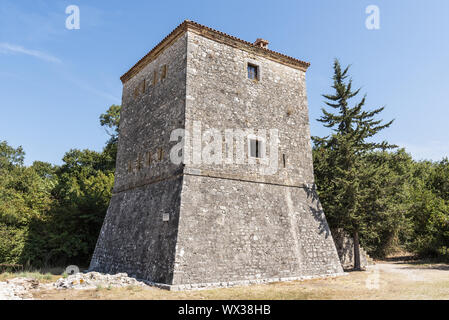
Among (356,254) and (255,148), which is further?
(356,254)

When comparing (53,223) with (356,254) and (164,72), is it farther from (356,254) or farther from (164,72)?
(356,254)

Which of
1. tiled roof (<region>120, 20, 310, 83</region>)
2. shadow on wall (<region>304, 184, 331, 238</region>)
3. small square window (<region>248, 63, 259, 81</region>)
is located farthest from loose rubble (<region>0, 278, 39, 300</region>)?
small square window (<region>248, 63, 259, 81</region>)

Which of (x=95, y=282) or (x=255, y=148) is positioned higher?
(x=255, y=148)

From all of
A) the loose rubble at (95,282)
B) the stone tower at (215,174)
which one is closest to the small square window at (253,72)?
the stone tower at (215,174)

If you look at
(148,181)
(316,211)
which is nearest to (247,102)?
(148,181)

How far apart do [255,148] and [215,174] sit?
2633 millimetres

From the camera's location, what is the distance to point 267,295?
9.79 metres

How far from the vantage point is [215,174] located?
12.8 metres

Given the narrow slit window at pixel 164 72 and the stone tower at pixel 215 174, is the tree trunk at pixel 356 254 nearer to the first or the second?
the stone tower at pixel 215 174

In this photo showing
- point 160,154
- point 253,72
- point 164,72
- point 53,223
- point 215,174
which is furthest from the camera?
point 53,223

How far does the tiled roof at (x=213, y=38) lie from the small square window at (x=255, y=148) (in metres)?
4.66

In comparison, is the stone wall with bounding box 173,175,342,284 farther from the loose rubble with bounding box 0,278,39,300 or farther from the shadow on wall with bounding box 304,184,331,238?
the loose rubble with bounding box 0,278,39,300

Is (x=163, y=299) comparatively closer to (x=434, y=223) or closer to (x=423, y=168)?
(x=434, y=223)

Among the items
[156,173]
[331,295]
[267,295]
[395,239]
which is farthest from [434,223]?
[156,173]
